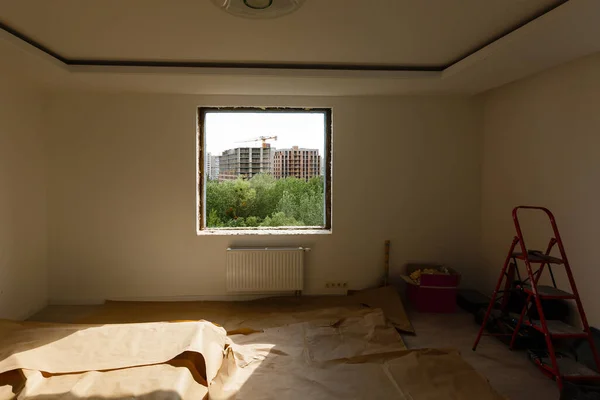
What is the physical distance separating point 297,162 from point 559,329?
9.61ft

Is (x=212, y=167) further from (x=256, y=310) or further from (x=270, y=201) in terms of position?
(x=256, y=310)

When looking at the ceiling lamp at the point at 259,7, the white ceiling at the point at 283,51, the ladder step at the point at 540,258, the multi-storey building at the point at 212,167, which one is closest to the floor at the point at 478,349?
the ladder step at the point at 540,258

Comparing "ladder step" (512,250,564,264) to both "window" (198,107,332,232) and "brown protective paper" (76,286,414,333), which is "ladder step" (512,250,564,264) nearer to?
"brown protective paper" (76,286,414,333)

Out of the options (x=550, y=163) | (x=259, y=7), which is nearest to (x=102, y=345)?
(x=259, y=7)

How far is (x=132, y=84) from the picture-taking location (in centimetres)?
376

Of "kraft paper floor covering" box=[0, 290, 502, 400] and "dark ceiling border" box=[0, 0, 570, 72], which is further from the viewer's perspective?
"dark ceiling border" box=[0, 0, 570, 72]

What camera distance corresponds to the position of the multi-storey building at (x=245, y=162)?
4.47 m

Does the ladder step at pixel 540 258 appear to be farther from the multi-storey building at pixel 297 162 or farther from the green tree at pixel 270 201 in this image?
the multi-storey building at pixel 297 162

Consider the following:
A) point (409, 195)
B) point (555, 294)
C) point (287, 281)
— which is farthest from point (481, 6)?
point (287, 281)

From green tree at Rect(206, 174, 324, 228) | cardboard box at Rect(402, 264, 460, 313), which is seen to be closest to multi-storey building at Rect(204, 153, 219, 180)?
green tree at Rect(206, 174, 324, 228)

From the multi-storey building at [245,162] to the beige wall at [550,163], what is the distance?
2.51 metres

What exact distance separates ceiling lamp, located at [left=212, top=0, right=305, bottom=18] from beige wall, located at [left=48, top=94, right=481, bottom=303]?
6.35 feet

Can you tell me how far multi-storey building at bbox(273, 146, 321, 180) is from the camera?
4.51 m

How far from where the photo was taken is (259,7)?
2.29 meters
